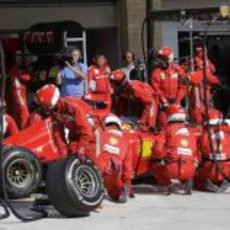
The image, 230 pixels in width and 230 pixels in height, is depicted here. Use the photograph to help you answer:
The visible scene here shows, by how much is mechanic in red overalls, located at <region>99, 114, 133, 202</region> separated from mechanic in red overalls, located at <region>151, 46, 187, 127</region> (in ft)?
9.69

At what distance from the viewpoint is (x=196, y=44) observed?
57.5 feet

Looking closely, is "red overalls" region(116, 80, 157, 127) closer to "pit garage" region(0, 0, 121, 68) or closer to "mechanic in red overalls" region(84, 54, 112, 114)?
"mechanic in red overalls" region(84, 54, 112, 114)

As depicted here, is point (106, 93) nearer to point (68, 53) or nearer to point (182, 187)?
point (68, 53)

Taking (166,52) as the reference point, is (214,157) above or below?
below

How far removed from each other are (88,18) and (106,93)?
181 inches

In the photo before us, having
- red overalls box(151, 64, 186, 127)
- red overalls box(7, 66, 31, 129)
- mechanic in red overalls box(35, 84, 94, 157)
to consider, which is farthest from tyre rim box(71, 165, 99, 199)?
red overalls box(7, 66, 31, 129)

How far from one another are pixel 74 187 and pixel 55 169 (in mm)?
299

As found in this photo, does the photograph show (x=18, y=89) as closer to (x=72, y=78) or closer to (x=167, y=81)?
(x=72, y=78)

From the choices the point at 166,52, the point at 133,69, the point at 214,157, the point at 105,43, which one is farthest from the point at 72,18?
the point at 214,157

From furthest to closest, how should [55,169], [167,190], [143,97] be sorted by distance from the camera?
1. [143,97]
2. [167,190]
3. [55,169]

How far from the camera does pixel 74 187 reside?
8844mm

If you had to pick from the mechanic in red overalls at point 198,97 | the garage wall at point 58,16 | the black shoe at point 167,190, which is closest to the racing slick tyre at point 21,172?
the black shoe at point 167,190

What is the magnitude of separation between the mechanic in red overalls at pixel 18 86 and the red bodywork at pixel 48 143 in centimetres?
359

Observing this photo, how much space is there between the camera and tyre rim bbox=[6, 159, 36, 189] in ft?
32.4
